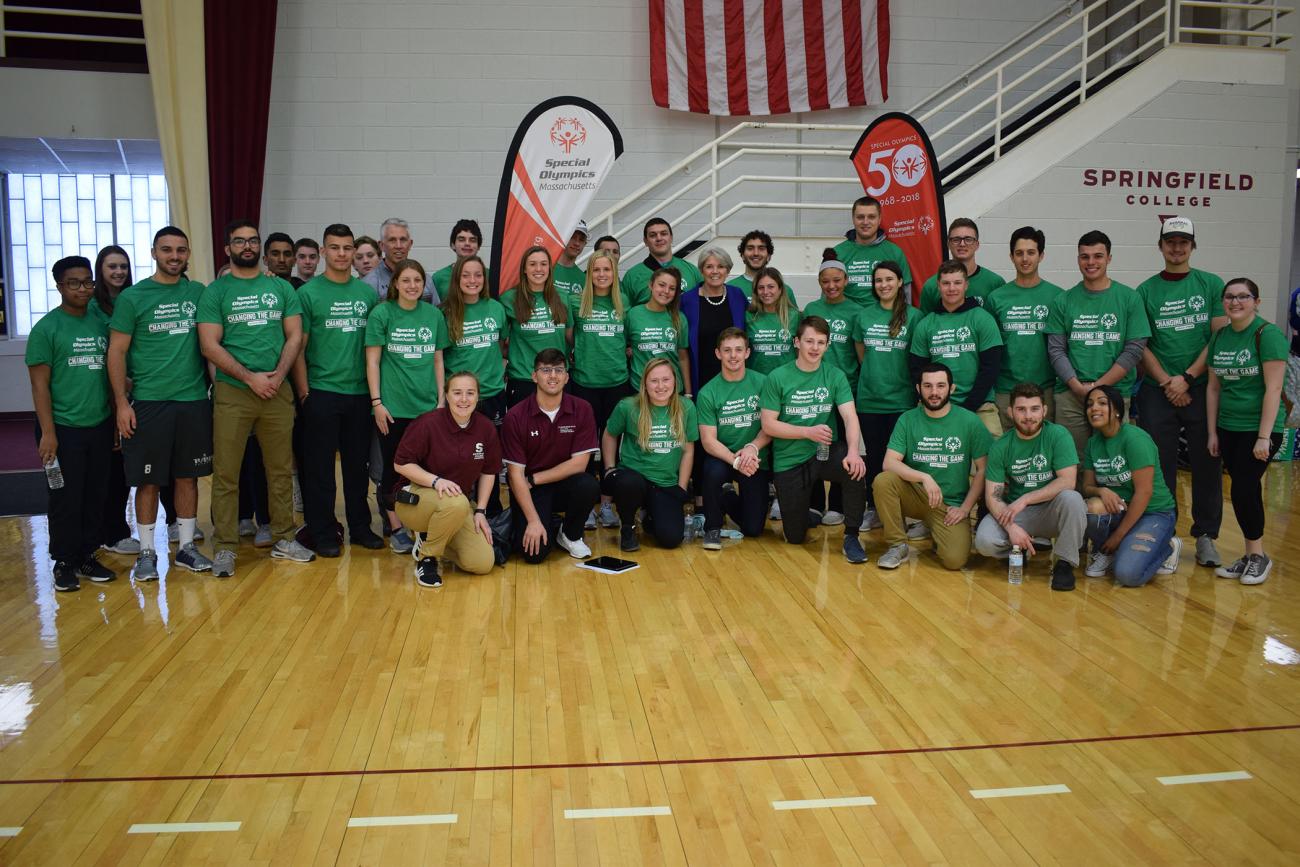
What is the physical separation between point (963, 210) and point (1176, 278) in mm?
3195

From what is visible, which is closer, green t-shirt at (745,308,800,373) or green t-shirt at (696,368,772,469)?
green t-shirt at (696,368,772,469)

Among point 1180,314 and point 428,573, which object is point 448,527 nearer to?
point 428,573

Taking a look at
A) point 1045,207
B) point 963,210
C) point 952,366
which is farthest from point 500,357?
point 1045,207

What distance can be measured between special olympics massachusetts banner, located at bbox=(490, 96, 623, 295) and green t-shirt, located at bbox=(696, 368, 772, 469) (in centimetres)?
128

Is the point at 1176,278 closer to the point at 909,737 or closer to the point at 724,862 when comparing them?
the point at 909,737

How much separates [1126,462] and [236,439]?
165 inches

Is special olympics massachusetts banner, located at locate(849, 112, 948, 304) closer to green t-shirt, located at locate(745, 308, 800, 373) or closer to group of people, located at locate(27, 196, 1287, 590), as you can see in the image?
group of people, located at locate(27, 196, 1287, 590)

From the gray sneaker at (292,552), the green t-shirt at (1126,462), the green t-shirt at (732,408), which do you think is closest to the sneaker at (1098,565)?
the green t-shirt at (1126,462)

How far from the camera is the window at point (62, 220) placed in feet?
34.3

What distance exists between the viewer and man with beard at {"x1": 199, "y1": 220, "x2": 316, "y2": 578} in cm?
477

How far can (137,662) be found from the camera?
12.1ft

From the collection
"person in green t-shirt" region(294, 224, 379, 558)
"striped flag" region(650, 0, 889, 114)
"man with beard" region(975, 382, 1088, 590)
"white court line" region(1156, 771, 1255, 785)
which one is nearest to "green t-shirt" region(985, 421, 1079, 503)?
"man with beard" region(975, 382, 1088, 590)

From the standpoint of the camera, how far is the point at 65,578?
15.1ft

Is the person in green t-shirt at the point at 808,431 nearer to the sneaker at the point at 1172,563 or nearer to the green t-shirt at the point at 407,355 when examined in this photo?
the sneaker at the point at 1172,563
